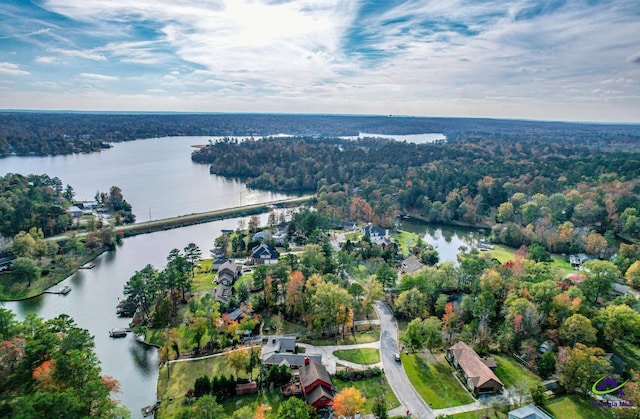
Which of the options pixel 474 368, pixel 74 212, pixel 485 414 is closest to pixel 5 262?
pixel 74 212

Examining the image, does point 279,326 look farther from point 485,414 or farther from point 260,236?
point 260,236

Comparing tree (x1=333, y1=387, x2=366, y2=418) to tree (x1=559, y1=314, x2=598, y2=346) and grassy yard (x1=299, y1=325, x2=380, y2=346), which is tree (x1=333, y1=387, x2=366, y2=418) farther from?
tree (x1=559, y1=314, x2=598, y2=346)

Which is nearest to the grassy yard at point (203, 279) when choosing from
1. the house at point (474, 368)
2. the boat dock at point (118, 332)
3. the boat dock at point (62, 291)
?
the boat dock at point (118, 332)

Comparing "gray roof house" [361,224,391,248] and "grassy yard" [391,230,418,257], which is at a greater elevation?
"gray roof house" [361,224,391,248]

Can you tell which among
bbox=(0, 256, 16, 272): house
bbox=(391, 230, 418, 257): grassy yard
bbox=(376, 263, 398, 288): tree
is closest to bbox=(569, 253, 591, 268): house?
bbox=(391, 230, 418, 257): grassy yard

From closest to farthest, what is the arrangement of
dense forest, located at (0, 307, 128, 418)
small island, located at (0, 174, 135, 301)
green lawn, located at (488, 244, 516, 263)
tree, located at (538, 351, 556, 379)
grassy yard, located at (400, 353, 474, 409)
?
dense forest, located at (0, 307, 128, 418)
grassy yard, located at (400, 353, 474, 409)
tree, located at (538, 351, 556, 379)
small island, located at (0, 174, 135, 301)
green lawn, located at (488, 244, 516, 263)

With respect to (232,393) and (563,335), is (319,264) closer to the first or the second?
(232,393)
